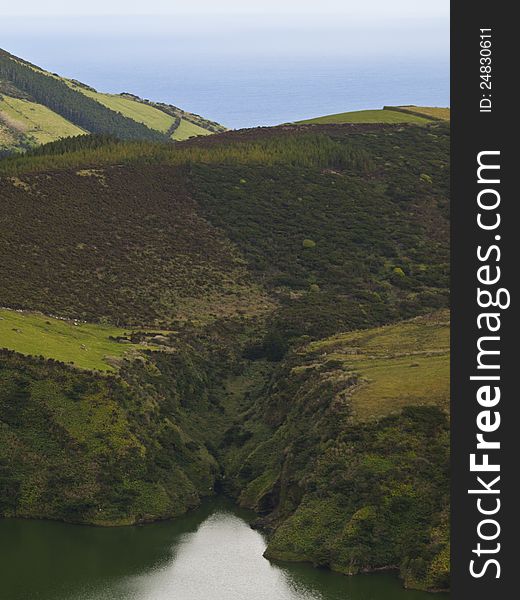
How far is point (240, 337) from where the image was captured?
122375mm

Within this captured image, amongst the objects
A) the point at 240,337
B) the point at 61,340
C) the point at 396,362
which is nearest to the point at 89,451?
the point at 61,340

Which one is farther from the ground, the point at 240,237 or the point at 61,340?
the point at 240,237

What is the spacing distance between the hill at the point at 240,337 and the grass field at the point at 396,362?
26 cm

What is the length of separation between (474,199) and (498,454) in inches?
370

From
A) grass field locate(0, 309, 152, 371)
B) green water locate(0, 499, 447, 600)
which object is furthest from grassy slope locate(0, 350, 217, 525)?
grass field locate(0, 309, 152, 371)

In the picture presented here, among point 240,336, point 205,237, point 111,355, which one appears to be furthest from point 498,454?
point 205,237

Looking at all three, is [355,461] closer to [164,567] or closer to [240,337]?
[164,567]

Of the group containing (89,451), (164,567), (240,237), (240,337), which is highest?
(240,237)

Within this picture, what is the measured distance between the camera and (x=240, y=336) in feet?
403

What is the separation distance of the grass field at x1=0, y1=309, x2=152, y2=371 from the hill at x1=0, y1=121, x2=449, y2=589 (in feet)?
1.11

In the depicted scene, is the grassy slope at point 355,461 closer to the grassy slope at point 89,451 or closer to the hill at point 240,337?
the hill at point 240,337

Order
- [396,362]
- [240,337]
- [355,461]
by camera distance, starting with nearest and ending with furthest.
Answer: [355,461] → [396,362] → [240,337]

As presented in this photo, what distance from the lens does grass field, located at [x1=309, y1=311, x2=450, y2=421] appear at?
83312 mm

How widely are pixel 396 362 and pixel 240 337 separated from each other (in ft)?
96.8
